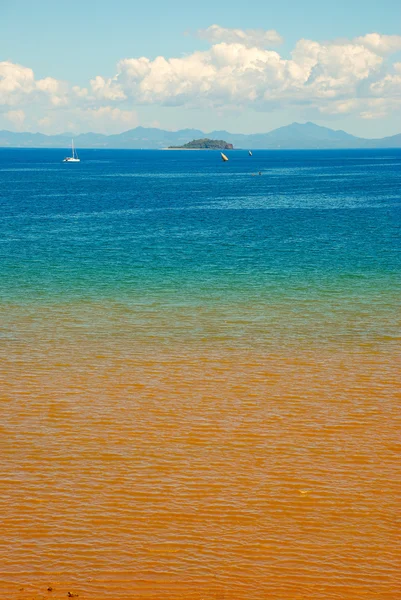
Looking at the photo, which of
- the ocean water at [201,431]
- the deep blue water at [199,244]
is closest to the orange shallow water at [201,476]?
the ocean water at [201,431]

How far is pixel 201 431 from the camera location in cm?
1952

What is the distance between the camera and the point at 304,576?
13.3 m

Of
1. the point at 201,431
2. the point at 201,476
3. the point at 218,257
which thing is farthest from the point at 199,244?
the point at 201,476

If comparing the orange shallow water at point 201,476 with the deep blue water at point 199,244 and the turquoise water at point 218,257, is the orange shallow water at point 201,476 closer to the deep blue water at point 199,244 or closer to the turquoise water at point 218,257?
the turquoise water at point 218,257

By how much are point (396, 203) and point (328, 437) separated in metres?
80.7

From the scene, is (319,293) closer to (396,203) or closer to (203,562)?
(203,562)

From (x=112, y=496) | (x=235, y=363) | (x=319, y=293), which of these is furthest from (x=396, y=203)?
(x=112, y=496)

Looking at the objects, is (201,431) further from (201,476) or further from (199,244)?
(199,244)

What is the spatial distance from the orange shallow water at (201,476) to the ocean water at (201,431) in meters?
0.05

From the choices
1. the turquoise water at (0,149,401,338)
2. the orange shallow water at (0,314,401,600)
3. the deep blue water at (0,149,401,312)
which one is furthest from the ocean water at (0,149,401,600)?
the deep blue water at (0,149,401,312)

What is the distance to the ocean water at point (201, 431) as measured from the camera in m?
13.6

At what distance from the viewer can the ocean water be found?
44.6ft

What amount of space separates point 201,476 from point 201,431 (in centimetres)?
263

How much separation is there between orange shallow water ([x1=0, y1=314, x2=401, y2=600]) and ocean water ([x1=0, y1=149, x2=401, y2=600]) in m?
0.05
